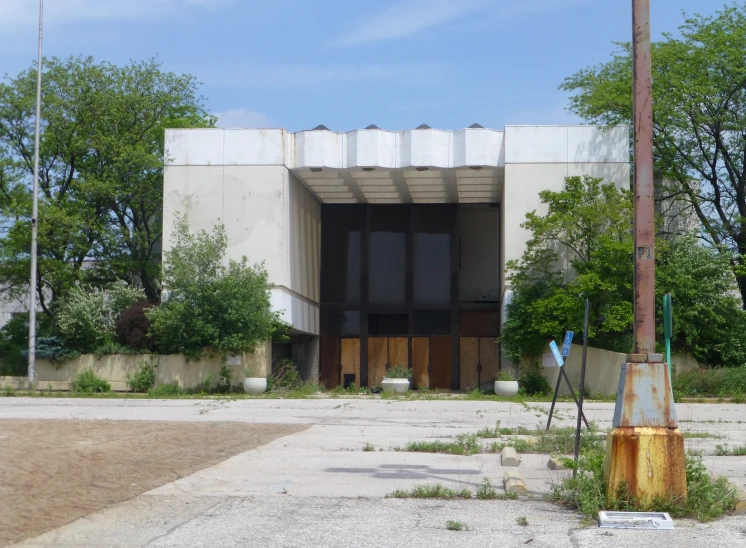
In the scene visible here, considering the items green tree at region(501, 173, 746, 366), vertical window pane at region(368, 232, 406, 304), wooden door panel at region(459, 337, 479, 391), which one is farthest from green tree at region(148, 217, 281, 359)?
wooden door panel at region(459, 337, 479, 391)

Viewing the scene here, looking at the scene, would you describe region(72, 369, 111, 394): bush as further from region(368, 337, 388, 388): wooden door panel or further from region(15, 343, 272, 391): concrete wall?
region(368, 337, 388, 388): wooden door panel

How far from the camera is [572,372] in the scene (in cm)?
3719

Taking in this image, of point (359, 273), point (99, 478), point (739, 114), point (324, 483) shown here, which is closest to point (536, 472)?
point (324, 483)

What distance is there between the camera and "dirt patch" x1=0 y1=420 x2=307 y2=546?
29.0 ft

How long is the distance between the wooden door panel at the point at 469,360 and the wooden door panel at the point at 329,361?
6249mm

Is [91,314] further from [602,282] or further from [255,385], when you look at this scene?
[602,282]

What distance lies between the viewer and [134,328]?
37.5m

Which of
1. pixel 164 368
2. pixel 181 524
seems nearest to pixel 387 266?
pixel 164 368

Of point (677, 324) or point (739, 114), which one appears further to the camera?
point (739, 114)

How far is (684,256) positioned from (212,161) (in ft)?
63.3

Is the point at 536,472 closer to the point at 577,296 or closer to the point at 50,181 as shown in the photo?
the point at 577,296

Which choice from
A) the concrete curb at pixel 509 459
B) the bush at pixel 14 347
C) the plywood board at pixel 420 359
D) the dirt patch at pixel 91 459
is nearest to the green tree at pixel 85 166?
the bush at pixel 14 347

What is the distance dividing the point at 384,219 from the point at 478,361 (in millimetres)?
8632

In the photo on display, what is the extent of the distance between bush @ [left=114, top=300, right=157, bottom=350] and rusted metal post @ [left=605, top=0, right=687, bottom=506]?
29.9 meters
